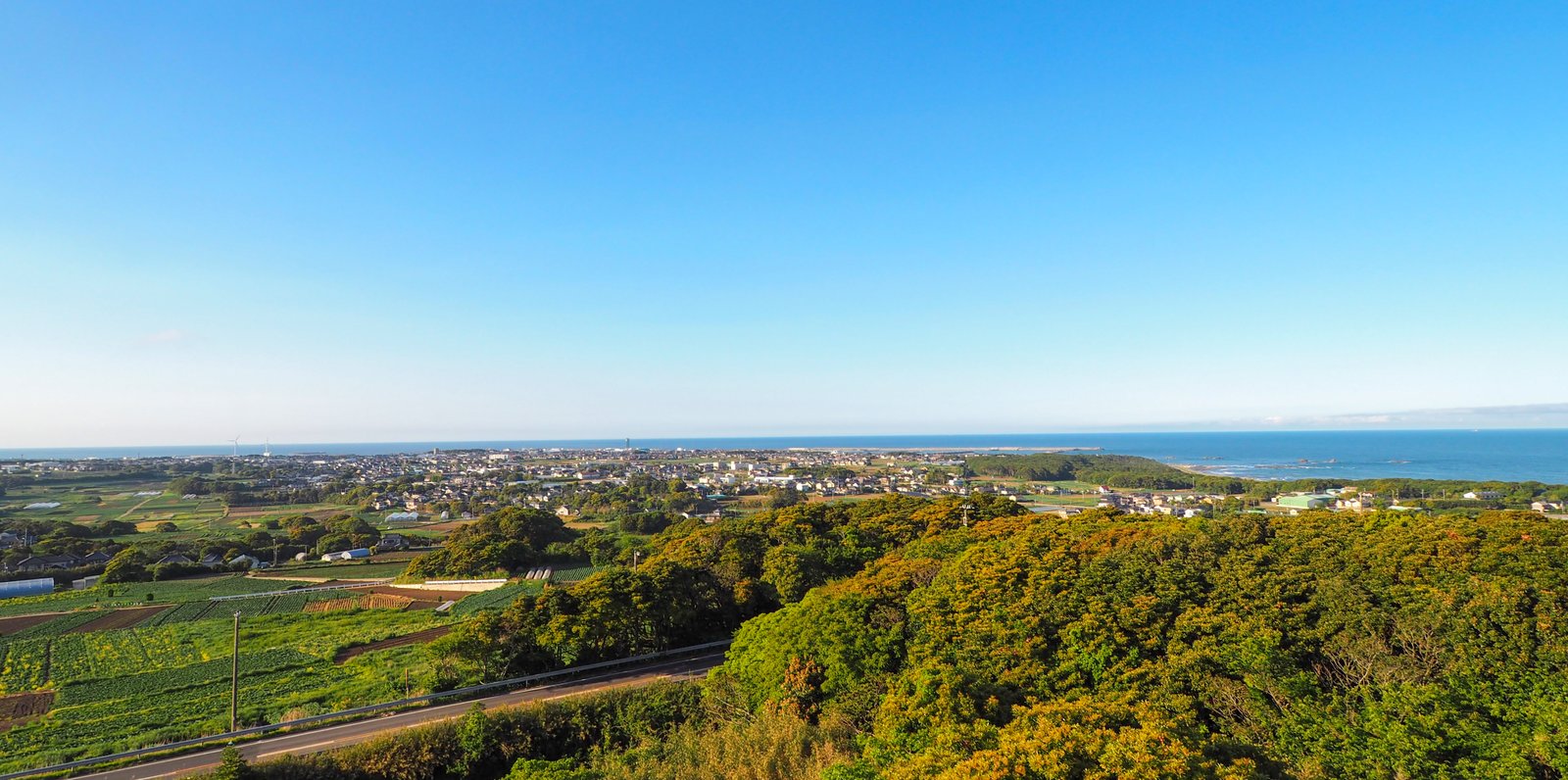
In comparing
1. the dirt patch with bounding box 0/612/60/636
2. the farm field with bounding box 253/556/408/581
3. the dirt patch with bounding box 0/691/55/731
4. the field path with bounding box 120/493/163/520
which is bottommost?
the farm field with bounding box 253/556/408/581

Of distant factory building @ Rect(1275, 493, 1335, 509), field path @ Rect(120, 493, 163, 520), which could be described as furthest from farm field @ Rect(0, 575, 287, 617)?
distant factory building @ Rect(1275, 493, 1335, 509)

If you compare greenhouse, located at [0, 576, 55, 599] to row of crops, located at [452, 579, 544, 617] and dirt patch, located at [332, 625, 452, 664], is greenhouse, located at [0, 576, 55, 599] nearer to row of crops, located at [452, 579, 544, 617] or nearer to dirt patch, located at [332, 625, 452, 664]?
row of crops, located at [452, 579, 544, 617]

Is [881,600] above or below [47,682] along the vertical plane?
above

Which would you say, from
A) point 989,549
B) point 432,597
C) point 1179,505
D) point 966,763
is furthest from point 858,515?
point 1179,505

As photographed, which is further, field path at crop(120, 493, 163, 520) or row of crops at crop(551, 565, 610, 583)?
field path at crop(120, 493, 163, 520)

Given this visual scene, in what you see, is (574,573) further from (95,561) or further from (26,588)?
(95,561)

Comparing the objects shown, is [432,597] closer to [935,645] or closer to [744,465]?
[935,645]

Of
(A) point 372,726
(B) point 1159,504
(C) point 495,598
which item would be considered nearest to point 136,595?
(C) point 495,598
